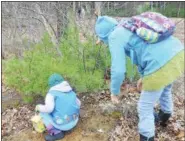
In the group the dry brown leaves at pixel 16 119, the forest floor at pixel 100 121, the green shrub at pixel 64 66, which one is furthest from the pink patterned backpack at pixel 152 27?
the dry brown leaves at pixel 16 119

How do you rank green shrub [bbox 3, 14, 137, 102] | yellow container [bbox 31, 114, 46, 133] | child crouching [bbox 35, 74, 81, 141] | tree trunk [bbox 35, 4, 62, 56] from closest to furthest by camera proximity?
child crouching [bbox 35, 74, 81, 141], yellow container [bbox 31, 114, 46, 133], green shrub [bbox 3, 14, 137, 102], tree trunk [bbox 35, 4, 62, 56]

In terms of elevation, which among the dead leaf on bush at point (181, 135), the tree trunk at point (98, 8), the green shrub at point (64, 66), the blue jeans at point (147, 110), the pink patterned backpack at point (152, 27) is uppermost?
the tree trunk at point (98, 8)

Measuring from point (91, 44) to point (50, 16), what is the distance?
31.6 inches

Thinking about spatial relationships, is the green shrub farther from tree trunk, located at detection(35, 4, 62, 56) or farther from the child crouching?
the child crouching

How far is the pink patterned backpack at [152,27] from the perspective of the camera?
3.29 m

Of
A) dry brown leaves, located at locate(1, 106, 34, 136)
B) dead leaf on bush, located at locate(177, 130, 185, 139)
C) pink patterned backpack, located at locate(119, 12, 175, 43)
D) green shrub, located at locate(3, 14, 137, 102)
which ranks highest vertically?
pink patterned backpack, located at locate(119, 12, 175, 43)

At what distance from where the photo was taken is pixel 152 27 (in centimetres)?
330

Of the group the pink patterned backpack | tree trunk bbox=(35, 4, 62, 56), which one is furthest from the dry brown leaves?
the pink patterned backpack

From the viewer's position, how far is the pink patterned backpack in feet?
10.8

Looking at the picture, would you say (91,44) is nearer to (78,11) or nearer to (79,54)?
(79,54)

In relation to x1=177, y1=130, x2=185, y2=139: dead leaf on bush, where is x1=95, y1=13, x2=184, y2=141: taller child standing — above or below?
above

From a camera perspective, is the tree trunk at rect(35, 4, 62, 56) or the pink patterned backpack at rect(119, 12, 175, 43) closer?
the pink patterned backpack at rect(119, 12, 175, 43)

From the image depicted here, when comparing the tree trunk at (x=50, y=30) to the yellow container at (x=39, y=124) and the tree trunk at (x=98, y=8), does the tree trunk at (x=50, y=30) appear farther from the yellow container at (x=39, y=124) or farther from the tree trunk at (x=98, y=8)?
the yellow container at (x=39, y=124)

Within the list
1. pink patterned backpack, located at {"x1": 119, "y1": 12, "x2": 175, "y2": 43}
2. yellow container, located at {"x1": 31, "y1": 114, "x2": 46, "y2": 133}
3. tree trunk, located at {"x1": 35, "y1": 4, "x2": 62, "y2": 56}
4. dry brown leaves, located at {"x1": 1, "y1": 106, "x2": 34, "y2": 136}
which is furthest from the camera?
tree trunk, located at {"x1": 35, "y1": 4, "x2": 62, "y2": 56}
